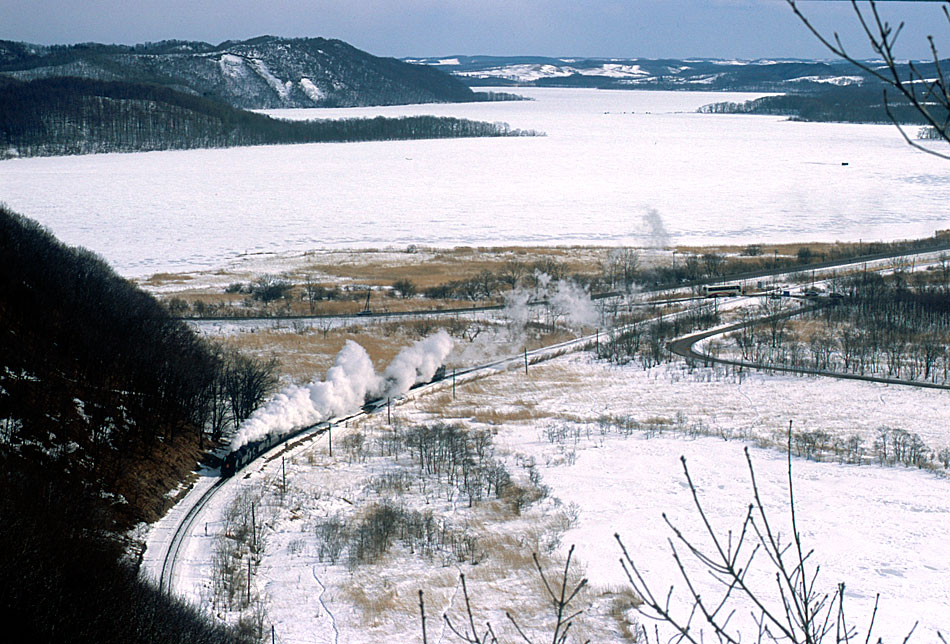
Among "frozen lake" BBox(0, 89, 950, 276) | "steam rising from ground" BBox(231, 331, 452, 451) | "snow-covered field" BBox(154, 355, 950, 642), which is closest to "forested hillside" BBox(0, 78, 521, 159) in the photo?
"frozen lake" BBox(0, 89, 950, 276)

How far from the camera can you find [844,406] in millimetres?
48000

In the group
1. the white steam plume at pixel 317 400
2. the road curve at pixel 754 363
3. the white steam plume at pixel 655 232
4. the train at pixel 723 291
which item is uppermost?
the white steam plume at pixel 655 232

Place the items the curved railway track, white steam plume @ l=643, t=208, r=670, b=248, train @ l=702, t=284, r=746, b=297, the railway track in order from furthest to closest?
white steam plume @ l=643, t=208, r=670, b=248
train @ l=702, t=284, r=746, b=297
the curved railway track
the railway track

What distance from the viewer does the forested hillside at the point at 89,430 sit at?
21625 mm

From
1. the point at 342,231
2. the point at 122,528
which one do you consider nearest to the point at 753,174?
the point at 342,231

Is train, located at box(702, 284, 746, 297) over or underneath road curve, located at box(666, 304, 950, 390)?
over

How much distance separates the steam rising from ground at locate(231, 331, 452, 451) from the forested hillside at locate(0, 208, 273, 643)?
287 cm

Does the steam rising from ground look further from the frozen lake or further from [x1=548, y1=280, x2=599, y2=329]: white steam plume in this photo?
the frozen lake

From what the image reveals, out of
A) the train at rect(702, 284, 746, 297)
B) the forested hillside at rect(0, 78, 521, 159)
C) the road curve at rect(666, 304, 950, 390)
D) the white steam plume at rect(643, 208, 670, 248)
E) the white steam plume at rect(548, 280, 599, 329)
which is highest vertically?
the forested hillside at rect(0, 78, 521, 159)

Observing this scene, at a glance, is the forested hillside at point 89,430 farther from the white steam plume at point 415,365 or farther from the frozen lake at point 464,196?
the frozen lake at point 464,196

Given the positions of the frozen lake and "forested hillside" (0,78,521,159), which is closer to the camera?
the frozen lake

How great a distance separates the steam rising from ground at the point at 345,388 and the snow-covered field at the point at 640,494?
2005 mm

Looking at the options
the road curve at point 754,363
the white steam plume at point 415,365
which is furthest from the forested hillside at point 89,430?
the road curve at point 754,363

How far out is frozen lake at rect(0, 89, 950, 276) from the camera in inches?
3718
